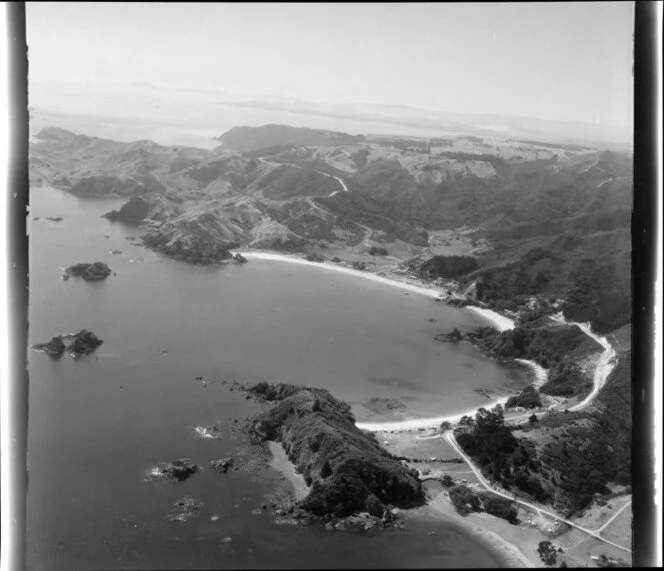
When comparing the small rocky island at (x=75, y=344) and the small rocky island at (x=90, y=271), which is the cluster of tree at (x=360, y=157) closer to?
the small rocky island at (x=90, y=271)

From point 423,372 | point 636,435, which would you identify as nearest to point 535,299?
point 423,372

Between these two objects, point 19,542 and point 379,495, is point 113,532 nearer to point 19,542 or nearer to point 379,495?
point 379,495

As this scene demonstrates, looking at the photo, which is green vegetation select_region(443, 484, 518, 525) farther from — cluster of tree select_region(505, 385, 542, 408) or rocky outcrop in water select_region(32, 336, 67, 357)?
rocky outcrop in water select_region(32, 336, 67, 357)

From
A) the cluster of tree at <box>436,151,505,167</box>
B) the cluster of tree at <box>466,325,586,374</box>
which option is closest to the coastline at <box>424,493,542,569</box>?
the cluster of tree at <box>466,325,586,374</box>

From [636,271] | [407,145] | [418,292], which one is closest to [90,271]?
[418,292]

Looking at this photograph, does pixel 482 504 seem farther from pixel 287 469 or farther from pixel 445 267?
pixel 445 267

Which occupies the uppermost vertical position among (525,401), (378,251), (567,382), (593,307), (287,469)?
(378,251)
